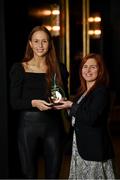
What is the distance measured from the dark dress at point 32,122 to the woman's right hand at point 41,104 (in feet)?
0.13

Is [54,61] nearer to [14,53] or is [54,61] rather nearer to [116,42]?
[14,53]

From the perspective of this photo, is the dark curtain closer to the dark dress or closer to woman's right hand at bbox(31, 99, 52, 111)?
the dark dress

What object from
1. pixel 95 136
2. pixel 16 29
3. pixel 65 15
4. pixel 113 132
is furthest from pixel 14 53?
pixel 113 132

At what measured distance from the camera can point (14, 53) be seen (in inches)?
150

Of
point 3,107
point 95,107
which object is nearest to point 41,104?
point 95,107

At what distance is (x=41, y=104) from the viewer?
269 cm

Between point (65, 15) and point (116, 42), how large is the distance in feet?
6.89

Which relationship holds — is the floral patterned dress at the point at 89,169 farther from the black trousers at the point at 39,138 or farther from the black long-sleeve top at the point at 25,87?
the black long-sleeve top at the point at 25,87

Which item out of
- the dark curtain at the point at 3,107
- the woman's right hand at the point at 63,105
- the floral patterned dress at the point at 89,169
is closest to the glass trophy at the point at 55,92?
the woman's right hand at the point at 63,105

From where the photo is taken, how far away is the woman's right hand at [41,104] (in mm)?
2686

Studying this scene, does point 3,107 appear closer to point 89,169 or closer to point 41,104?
point 41,104

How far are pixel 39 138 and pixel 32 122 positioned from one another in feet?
0.38

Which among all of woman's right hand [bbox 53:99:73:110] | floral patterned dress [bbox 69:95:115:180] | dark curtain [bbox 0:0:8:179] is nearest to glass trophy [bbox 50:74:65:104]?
woman's right hand [bbox 53:99:73:110]

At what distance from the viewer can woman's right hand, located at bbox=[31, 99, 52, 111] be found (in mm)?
2686
